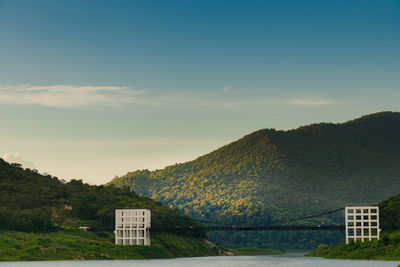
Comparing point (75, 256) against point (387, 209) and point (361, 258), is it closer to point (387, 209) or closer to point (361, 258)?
point (361, 258)

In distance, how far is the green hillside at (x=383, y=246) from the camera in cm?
14525

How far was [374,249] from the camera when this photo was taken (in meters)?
152

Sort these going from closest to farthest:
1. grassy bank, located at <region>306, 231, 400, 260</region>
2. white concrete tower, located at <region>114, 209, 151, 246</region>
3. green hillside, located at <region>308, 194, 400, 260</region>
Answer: grassy bank, located at <region>306, 231, 400, 260</region> < green hillside, located at <region>308, 194, 400, 260</region> < white concrete tower, located at <region>114, 209, 151, 246</region>

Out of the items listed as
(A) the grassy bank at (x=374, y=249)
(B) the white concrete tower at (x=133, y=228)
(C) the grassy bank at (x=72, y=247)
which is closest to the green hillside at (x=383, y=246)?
(A) the grassy bank at (x=374, y=249)

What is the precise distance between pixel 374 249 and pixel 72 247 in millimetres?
67621

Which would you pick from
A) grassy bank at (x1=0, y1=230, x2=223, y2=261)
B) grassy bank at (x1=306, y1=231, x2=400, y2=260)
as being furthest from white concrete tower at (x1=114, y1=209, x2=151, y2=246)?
grassy bank at (x1=306, y1=231, x2=400, y2=260)

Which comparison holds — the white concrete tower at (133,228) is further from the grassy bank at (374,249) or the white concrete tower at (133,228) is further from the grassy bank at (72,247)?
the grassy bank at (374,249)

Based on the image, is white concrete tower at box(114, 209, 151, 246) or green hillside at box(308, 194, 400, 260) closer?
green hillside at box(308, 194, 400, 260)

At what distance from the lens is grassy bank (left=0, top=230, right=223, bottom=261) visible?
14988 cm

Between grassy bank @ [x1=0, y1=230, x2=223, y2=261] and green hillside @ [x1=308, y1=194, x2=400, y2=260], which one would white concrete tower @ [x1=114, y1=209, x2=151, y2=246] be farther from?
green hillside @ [x1=308, y1=194, x2=400, y2=260]

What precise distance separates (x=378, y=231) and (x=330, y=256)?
52.0 feet

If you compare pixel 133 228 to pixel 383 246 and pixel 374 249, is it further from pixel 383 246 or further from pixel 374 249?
pixel 383 246

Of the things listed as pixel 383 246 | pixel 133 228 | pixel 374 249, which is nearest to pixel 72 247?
pixel 133 228

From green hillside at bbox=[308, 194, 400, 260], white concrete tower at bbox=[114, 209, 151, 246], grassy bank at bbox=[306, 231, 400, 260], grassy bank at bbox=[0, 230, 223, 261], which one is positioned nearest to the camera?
grassy bank at bbox=[306, 231, 400, 260]
